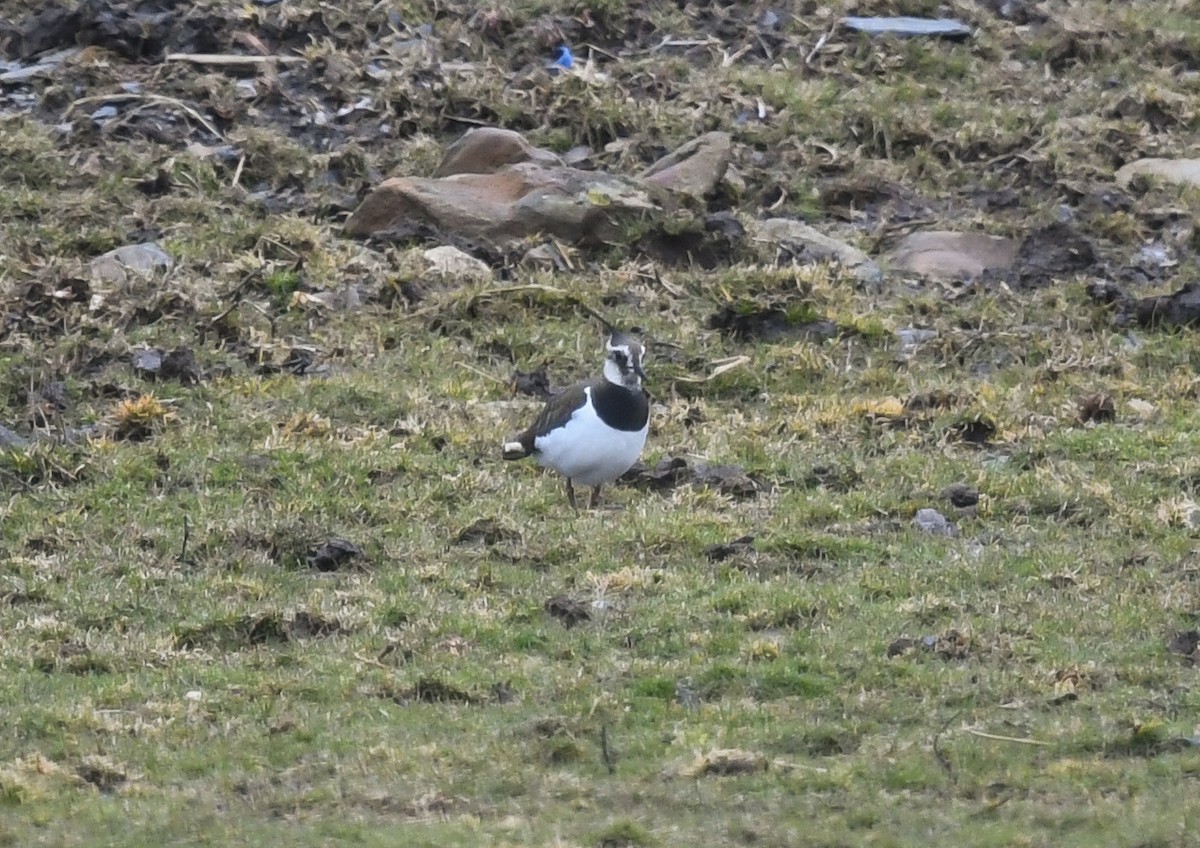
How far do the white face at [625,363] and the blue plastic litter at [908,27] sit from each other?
1161 cm

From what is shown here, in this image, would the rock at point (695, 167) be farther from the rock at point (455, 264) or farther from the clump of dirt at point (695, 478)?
the clump of dirt at point (695, 478)

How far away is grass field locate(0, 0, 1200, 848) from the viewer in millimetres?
7441

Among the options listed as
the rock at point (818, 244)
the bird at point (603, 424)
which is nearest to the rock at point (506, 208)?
the rock at point (818, 244)

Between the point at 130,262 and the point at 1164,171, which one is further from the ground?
the point at 130,262

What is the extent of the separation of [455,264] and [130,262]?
8.14 feet

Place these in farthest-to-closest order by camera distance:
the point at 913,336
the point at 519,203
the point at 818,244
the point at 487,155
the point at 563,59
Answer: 1. the point at 563,59
2. the point at 487,155
3. the point at 818,244
4. the point at 519,203
5. the point at 913,336

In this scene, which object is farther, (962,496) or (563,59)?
(563,59)

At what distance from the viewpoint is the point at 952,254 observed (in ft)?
54.8

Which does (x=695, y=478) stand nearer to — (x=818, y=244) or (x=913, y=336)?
(x=913, y=336)

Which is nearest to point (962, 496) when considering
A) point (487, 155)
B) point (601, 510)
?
point (601, 510)

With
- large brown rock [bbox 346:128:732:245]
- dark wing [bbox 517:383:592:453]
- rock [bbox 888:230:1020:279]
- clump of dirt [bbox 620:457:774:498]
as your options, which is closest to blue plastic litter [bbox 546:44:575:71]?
large brown rock [bbox 346:128:732:245]

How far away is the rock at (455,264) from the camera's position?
15570 mm

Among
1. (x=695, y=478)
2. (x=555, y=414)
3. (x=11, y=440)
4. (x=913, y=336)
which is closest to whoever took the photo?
(x=555, y=414)

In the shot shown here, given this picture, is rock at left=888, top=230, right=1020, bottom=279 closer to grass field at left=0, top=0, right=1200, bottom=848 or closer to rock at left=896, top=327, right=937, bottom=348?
grass field at left=0, top=0, right=1200, bottom=848
